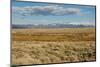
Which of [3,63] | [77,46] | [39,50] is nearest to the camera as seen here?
[3,63]

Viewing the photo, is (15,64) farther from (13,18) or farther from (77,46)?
(77,46)

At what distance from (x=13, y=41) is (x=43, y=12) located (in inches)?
22.6

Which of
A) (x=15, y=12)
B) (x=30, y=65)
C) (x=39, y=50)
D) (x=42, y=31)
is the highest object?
(x=15, y=12)

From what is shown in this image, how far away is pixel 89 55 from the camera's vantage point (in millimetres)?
3414

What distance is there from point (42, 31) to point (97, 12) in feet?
3.03

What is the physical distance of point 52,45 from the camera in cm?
321

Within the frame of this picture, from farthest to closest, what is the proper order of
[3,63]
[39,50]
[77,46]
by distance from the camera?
[77,46]
[39,50]
[3,63]

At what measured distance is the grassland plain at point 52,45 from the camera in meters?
3.05

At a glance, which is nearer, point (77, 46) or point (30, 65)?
point (30, 65)

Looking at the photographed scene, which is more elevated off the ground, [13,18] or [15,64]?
[13,18]

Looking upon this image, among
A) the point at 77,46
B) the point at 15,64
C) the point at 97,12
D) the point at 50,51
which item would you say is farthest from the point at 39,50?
the point at 97,12

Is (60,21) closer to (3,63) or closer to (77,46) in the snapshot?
(77,46)

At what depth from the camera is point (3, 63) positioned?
2945mm

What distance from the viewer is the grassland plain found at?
3.05 m
